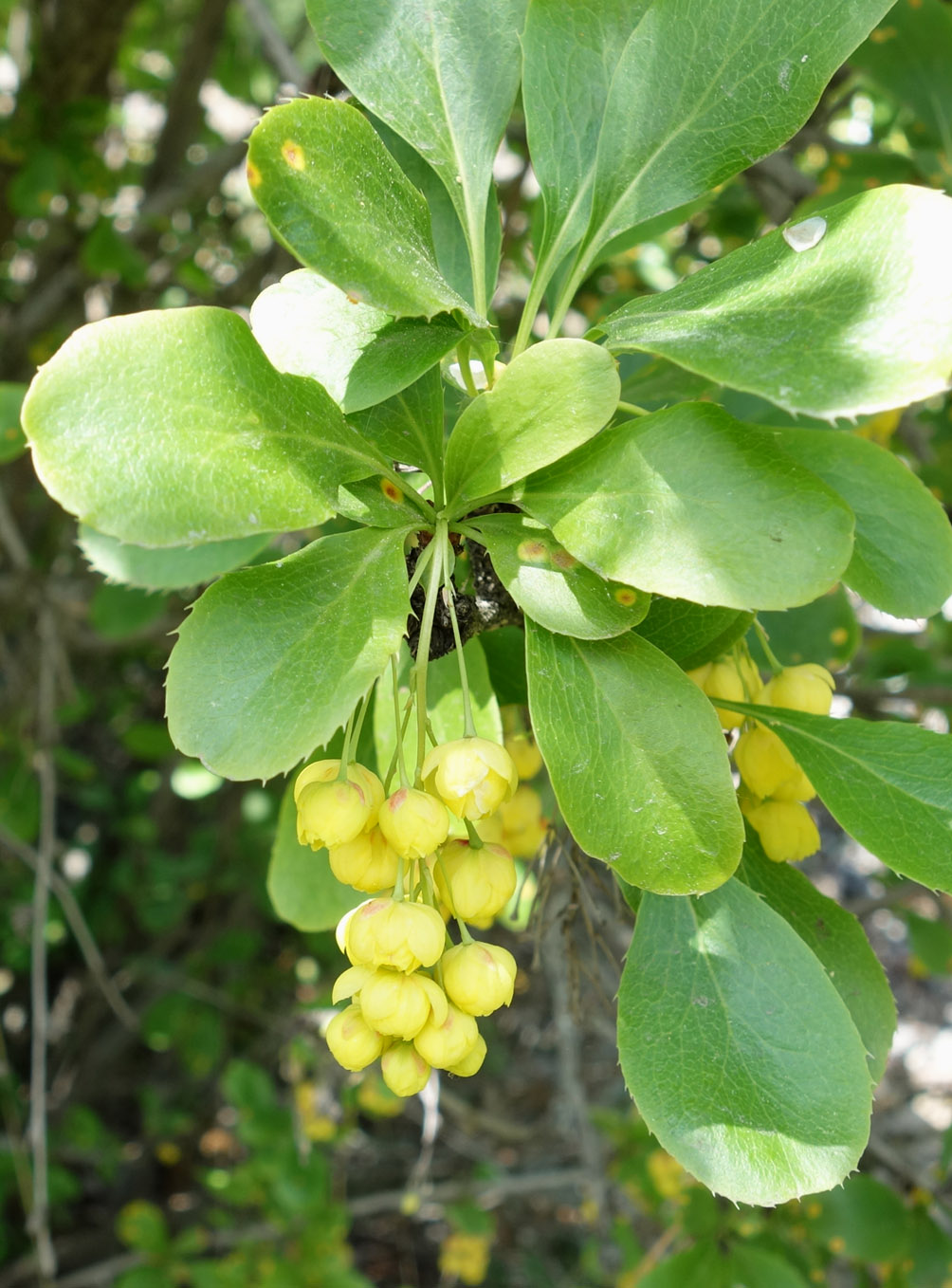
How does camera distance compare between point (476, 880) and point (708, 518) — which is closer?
point (708, 518)

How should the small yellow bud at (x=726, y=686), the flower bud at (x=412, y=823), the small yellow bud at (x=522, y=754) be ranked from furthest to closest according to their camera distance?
1. the small yellow bud at (x=522, y=754)
2. the small yellow bud at (x=726, y=686)
3. the flower bud at (x=412, y=823)

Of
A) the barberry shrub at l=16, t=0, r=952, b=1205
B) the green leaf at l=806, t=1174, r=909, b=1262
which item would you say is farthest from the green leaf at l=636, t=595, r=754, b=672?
the green leaf at l=806, t=1174, r=909, b=1262

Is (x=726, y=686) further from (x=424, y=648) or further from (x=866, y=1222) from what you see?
(x=866, y=1222)

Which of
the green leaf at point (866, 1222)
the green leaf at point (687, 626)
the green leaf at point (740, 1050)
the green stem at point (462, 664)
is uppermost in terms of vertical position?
the green stem at point (462, 664)

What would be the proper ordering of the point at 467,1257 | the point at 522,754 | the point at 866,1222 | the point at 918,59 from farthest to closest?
1. the point at 467,1257
2. the point at 866,1222
3. the point at 918,59
4. the point at 522,754

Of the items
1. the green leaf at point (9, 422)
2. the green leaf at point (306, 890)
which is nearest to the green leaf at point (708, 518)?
the green leaf at point (306, 890)

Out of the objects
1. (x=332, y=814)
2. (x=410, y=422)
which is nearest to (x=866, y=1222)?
(x=332, y=814)

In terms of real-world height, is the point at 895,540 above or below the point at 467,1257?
above

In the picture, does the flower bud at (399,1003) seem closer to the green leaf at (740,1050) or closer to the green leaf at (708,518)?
the green leaf at (740,1050)

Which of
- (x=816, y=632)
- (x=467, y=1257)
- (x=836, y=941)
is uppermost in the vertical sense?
(x=836, y=941)
